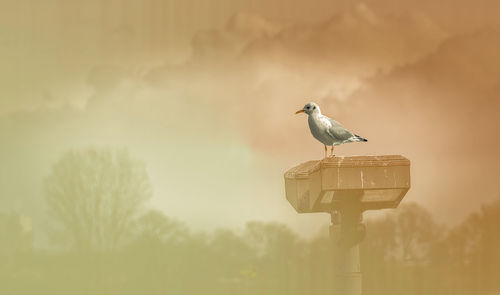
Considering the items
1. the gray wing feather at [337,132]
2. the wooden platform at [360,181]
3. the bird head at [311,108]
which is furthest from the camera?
the bird head at [311,108]

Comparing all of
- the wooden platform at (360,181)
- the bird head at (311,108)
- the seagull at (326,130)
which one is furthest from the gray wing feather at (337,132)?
the wooden platform at (360,181)

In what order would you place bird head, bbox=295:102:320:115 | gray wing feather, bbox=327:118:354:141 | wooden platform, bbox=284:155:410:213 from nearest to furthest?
wooden platform, bbox=284:155:410:213
gray wing feather, bbox=327:118:354:141
bird head, bbox=295:102:320:115

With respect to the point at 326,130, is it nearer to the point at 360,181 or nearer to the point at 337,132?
the point at 337,132

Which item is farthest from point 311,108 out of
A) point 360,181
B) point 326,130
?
point 360,181

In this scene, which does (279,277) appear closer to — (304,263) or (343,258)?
(304,263)

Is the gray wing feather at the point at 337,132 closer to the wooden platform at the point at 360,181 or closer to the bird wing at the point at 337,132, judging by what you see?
the bird wing at the point at 337,132

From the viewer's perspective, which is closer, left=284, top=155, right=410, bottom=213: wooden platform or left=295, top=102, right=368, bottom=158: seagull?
left=284, top=155, right=410, bottom=213: wooden platform

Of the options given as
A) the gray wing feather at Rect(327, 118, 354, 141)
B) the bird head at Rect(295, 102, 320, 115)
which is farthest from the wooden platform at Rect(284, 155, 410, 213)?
the bird head at Rect(295, 102, 320, 115)

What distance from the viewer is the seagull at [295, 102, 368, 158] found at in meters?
9.47

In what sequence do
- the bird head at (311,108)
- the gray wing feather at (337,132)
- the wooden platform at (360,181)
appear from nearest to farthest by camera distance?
1. the wooden platform at (360,181)
2. the gray wing feather at (337,132)
3. the bird head at (311,108)

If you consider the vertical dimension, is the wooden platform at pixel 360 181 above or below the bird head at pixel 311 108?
below

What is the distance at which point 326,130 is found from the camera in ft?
31.2

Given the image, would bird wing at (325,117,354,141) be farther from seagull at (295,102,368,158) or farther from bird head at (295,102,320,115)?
bird head at (295,102,320,115)

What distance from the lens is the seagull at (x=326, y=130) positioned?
373 inches
